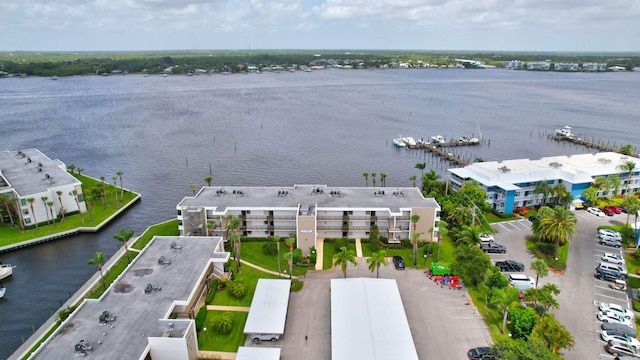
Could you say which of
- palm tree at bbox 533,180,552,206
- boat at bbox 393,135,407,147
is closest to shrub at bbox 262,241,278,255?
palm tree at bbox 533,180,552,206

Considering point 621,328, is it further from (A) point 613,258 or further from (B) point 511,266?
(A) point 613,258

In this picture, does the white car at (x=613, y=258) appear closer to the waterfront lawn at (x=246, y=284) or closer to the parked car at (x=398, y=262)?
the parked car at (x=398, y=262)

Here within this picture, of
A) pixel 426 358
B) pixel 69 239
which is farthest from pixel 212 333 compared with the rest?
pixel 69 239

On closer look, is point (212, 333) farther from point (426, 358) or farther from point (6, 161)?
point (6, 161)

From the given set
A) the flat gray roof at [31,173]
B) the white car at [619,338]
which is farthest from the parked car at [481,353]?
the flat gray roof at [31,173]

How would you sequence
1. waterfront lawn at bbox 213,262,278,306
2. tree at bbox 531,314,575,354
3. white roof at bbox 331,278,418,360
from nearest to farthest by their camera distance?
tree at bbox 531,314,575,354 → white roof at bbox 331,278,418,360 → waterfront lawn at bbox 213,262,278,306

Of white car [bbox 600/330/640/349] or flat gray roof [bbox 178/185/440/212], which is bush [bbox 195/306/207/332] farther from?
white car [bbox 600/330/640/349]
